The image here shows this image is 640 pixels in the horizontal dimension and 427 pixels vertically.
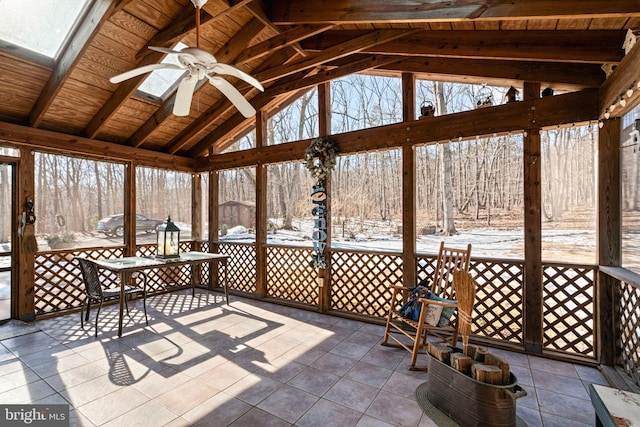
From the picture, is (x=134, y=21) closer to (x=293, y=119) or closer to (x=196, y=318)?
(x=293, y=119)

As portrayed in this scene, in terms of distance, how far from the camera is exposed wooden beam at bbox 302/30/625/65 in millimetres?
2619

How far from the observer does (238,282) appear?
18.8 feet

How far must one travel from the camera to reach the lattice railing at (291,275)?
193 inches

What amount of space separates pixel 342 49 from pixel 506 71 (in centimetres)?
182

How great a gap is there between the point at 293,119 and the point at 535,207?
11.9ft

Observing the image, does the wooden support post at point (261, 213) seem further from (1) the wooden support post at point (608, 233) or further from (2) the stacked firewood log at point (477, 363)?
(1) the wooden support post at point (608, 233)

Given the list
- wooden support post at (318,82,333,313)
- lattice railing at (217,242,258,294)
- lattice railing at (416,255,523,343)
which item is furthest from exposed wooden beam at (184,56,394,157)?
lattice railing at (416,255,523,343)

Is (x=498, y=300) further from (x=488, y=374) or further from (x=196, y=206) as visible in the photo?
(x=196, y=206)

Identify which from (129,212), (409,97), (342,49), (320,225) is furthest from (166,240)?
(409,97)

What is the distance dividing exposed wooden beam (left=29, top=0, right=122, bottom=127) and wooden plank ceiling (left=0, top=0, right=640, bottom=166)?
0.01 metres

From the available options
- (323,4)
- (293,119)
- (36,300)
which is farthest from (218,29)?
(36,300)

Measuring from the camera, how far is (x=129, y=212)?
5.20m

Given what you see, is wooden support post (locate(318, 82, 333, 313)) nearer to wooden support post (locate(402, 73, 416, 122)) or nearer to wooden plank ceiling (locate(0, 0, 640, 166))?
wooden plank ceiling (locate(0, 0, 640, 166))
